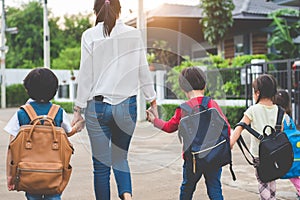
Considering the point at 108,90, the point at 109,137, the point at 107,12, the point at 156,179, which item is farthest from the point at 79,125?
the point at 156,179

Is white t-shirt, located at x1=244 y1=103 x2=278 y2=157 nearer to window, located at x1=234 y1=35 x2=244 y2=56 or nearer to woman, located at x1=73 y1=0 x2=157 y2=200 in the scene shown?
woman, located at x1=73 y1=0 x2=157 y2=200

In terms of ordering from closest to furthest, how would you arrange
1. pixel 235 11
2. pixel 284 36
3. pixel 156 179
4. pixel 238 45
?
pixel 156 179
pixel 284 36
pixel 235 11
pixel 238 45

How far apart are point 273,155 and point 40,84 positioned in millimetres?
1801

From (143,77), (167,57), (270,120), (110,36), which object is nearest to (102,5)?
(110,36)

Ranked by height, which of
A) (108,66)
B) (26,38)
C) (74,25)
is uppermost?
(74,25)

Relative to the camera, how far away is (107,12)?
131 inches

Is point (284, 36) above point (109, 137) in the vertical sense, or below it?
above

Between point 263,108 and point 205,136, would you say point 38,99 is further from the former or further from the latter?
point 263,108

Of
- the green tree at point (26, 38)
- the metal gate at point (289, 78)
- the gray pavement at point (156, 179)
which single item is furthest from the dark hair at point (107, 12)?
the green tree at point (26, 38)

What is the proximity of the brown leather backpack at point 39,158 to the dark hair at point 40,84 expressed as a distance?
19cm

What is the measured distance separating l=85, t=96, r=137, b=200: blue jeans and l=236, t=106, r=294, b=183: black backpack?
93cm

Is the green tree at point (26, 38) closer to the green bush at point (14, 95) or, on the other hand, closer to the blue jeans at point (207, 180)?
the green bush at point (14, 95)

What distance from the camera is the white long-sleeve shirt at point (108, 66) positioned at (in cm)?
327

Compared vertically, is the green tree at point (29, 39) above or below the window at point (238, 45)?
above
